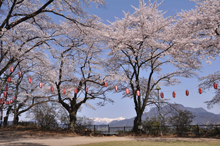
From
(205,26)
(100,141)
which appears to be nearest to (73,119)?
(100,141)

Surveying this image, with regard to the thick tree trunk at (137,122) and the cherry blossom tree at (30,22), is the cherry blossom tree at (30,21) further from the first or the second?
the thick tree trunk at (137,122)

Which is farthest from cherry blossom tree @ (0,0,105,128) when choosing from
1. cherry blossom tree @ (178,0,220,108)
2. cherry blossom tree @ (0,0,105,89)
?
cherry blossom tree @ (178,0,220,108)

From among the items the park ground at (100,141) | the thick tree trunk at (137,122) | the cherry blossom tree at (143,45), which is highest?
the cherry blossom tree at (143,45)

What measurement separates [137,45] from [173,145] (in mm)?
10079

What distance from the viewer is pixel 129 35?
1714 centimetres

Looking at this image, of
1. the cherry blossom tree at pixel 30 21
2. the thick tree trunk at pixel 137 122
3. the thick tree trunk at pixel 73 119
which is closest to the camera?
the cherry blossom tree at pixel 30 21

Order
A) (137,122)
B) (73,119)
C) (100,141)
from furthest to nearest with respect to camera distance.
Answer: (73,119), (137,122), (100,141)

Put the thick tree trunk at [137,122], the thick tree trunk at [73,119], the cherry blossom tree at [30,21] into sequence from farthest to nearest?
1. the thick tree trunk at [73,119]
2. the thick tree trunk at [137,122]
3. the cherry blossom tree at [30,21]

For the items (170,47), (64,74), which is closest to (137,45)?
(170,47)

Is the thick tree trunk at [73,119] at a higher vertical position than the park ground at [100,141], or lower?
higher

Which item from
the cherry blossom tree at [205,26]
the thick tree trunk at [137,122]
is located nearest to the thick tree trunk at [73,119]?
the thick tree trunk at [137,122]

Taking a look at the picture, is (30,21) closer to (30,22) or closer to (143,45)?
(30,22)

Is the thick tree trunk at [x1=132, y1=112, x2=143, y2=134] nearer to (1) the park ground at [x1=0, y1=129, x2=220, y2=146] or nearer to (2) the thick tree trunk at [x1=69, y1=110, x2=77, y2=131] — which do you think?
(1) the park ground at [x1=0, y1=129, x2=220, y2=146]

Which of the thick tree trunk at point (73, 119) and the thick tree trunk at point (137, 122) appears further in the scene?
the thick tree trunk at point (73, 119)
